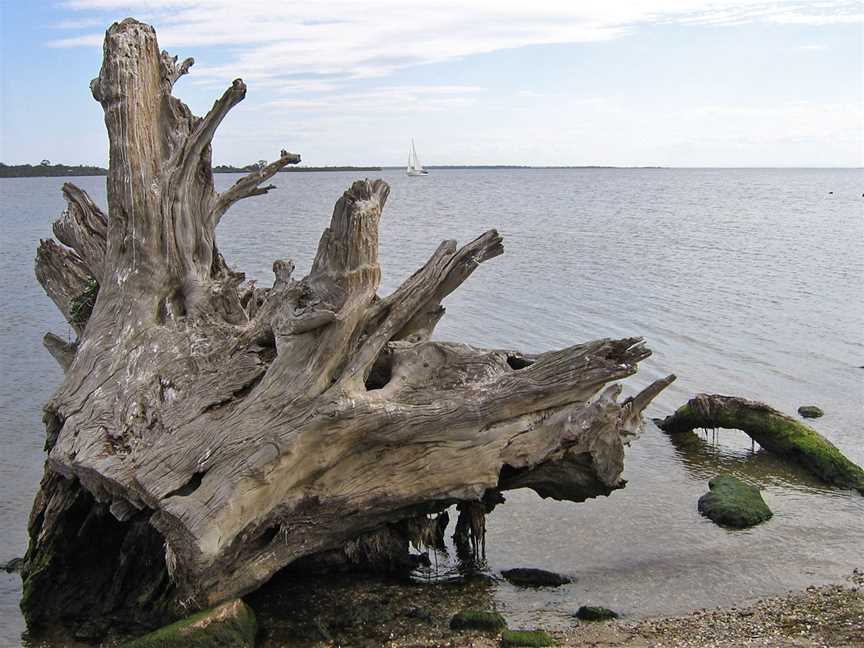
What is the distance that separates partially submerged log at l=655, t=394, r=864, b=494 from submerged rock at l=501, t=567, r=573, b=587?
544 centimetres

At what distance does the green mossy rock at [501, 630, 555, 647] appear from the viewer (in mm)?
8406

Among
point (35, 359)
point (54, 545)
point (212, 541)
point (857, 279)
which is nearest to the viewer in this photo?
point (212, 541)

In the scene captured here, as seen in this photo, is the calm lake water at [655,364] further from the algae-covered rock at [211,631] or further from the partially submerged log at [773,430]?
the algae-covered rock at [211,631]

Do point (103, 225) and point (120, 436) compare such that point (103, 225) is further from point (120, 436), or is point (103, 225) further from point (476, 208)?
point (476, 208)

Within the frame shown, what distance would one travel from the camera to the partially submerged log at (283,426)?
8.38 metres

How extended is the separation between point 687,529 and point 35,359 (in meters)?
15.4

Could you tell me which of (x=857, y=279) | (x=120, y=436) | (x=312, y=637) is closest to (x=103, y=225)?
(x=120, y=436)

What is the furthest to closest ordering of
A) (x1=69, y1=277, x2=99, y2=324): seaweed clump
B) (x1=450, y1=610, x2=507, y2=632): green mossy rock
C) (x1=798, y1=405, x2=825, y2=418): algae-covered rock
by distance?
1. (x1=798, y1=405, x2=825, y2=418): algae-covered rock
2. (x1=69, y1=277, x2=99, y2=324): seaweed clump
3. (x1=450, y1=610, x2=507, y2=632): green mossy rock

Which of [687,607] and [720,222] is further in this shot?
[720,222]

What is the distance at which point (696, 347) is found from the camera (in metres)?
22.3

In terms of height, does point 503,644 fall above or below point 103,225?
below

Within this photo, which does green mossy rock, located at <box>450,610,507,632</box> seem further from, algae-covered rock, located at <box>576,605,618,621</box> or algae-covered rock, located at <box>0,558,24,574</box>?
algae-covered rock, located at <box>0,558,24,574</box>

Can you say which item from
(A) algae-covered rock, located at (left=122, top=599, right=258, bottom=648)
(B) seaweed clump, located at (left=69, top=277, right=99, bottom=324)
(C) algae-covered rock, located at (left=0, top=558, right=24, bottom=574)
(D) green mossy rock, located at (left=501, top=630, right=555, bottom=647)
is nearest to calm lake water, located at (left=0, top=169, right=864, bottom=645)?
(C) algae-covered rock, located at (left=0, top=558, right=24, bottom=574)

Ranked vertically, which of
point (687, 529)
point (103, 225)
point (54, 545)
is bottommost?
point (687, 529)
